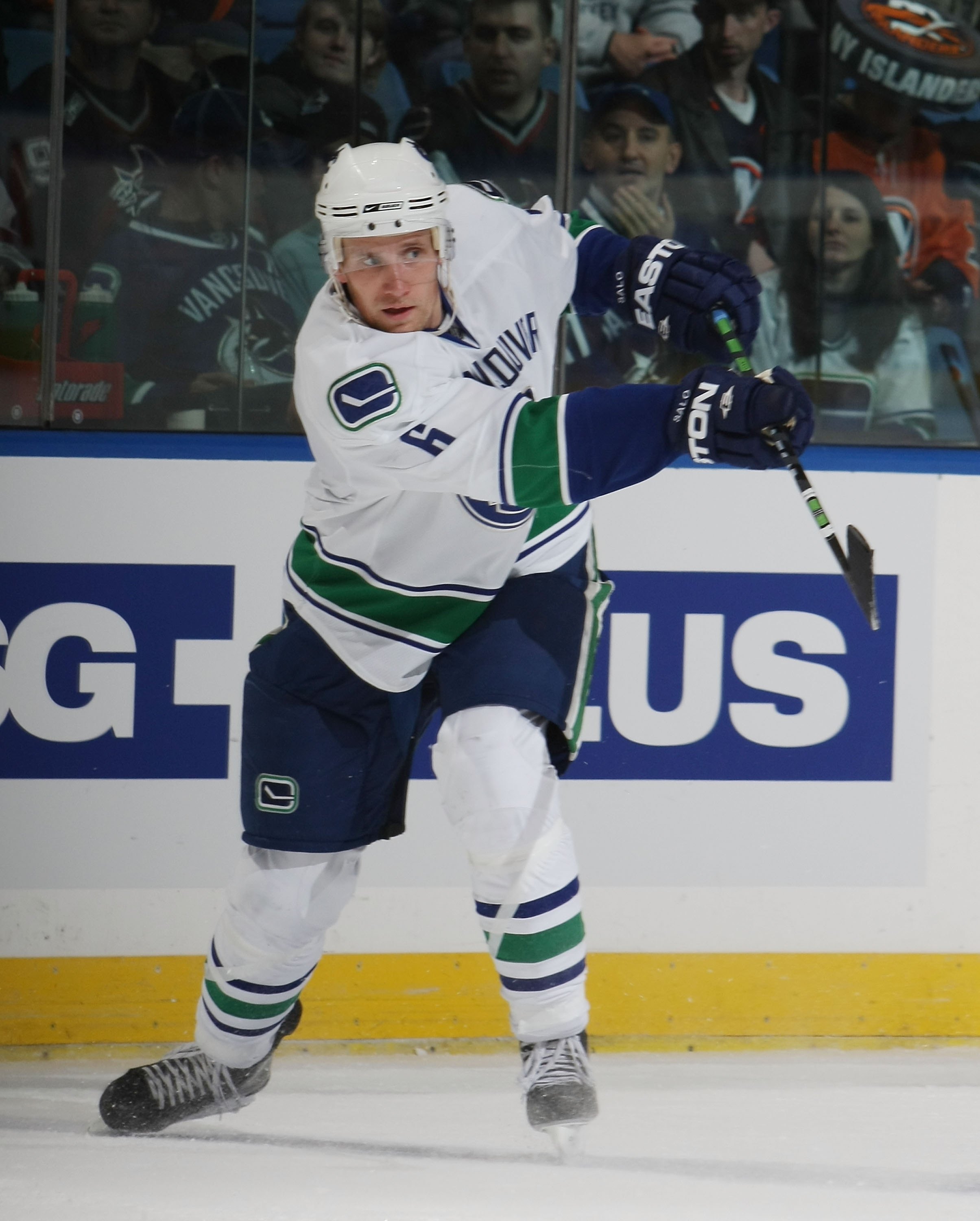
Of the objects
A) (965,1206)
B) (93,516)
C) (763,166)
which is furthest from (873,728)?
(93,516)

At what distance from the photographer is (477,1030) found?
2.33 metres

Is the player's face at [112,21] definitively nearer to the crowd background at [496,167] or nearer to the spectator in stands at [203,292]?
the crowd background at [496,167]

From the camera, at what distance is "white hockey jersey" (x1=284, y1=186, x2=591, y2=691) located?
1519mm

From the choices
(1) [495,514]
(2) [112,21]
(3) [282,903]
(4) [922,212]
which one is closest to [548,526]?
(1) [495,514]

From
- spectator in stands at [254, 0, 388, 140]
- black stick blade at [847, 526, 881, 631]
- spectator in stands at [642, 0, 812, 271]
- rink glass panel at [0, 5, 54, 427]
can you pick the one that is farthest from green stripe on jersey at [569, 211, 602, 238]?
rink glass panel at [0, 5, 54, 427]

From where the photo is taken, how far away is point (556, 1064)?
5.70 feet

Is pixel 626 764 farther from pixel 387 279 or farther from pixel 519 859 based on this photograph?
pixel 387 279

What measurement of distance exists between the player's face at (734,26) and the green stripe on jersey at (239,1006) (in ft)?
5.59

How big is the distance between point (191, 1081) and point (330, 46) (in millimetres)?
1661

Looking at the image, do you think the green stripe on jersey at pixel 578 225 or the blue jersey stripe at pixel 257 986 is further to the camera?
the green stripe on jersey at pixel 578 225

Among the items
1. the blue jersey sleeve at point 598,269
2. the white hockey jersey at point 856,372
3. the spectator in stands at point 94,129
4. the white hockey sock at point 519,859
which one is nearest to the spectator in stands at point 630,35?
the white hockey jersey at point 856,372

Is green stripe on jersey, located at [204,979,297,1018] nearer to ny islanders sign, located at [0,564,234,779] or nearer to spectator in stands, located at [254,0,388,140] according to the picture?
ny islanders sign, located at [0,564,234,779]

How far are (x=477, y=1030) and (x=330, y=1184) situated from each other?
554 mm

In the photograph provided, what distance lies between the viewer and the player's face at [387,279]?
1.61 m
